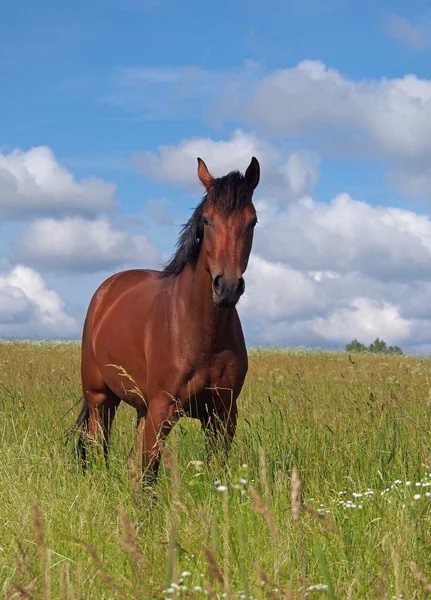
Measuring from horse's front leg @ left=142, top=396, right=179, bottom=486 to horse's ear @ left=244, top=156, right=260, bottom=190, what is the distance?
1.81m

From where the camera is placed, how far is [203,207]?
17.1 ft

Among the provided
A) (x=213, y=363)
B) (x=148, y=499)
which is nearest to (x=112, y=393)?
(x=213, y=363)

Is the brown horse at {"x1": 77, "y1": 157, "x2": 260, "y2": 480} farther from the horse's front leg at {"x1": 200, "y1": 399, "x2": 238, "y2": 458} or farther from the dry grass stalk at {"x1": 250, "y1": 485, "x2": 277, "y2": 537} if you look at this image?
the dry grass stalk at {"x1": 250, "y1": 485, "x2": 277, "y2": 537}

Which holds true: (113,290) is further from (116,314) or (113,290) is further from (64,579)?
(64,579)

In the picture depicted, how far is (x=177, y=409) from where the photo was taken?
5219 millimetres

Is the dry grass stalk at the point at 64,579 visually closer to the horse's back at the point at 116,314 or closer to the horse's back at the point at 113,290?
the horse's back at the point at 116,314

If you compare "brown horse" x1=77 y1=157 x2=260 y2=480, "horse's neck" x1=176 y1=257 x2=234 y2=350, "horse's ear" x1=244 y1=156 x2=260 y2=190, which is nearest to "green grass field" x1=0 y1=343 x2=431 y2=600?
"brown horse" x1=77 y1=157 x2=260 y2=480

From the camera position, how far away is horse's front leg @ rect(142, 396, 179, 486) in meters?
5.19

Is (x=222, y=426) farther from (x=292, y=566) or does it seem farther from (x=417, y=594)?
(x=417, y=594)

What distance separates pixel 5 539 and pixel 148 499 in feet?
3.14

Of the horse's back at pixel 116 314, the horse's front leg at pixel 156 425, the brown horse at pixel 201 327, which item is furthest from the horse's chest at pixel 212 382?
the horse's back at pixel 116 314

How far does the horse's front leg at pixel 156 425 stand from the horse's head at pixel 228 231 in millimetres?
1035

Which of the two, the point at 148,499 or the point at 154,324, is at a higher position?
the point at 154,324

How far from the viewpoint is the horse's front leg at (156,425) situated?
5.19 meters
